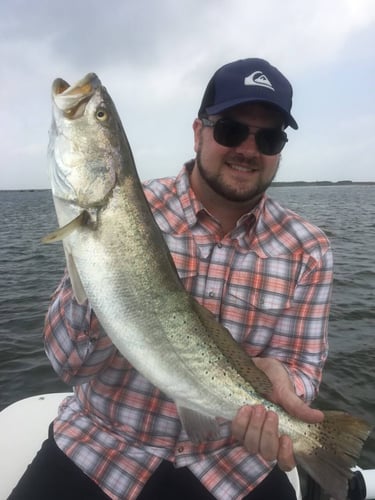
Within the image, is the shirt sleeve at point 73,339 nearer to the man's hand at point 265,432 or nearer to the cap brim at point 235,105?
the man's hand at point 265,432

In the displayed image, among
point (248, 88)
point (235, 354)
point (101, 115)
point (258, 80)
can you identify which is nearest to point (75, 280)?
point (101, 115)

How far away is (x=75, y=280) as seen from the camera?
2445 millimetres

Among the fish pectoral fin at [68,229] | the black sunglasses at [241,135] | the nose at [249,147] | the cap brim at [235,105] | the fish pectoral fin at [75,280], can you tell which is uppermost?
the cap brim at [235,105]

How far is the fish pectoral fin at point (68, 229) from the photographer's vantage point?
2256mm

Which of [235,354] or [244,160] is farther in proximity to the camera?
[244,160]

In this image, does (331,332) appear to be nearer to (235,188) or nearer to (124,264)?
(235,188)

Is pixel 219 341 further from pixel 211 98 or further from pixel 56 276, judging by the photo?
pixel 56 276

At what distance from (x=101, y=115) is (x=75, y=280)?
2.84 ft

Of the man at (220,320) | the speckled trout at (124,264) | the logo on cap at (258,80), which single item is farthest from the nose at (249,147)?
the speckled trout at (124,264)

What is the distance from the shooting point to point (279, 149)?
338cm

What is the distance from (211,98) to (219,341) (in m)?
1.80

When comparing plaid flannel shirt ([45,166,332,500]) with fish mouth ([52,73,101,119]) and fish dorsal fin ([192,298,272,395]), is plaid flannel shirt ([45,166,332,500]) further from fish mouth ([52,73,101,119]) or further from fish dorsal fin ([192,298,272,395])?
fish mouth ([52,73,101,119])

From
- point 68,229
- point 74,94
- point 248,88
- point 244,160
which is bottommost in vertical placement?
point 68,229

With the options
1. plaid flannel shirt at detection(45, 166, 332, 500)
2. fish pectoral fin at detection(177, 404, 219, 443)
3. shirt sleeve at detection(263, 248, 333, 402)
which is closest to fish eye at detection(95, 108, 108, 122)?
plaid flannel shirt at detection(45, 166, 332, 500)
